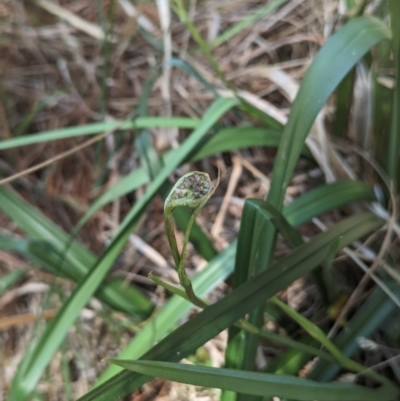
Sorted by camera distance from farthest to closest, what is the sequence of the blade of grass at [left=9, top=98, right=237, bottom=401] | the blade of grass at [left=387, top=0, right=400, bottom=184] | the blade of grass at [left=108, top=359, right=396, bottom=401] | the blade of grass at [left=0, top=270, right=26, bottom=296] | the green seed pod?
the blade of grass at [left=0, top=270, right=26, bottom=296], the blade of grass at [left=9, top=98, right=237, bottom=401], the blade of grass at [left=387, top=0, right=400, bottom=184], the blade of grass at [left=108, top=359, right=396, bottom=401], the green seed pod

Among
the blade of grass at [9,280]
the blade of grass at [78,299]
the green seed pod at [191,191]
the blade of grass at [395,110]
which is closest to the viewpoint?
the green seed pod at [191,191]

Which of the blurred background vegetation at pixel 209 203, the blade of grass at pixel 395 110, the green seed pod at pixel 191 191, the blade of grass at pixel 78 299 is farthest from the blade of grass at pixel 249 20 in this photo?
the green seed pod at pixel 191 191

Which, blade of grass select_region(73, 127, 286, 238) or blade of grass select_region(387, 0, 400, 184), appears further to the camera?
blade of grass select_region(73, 127, 286, 238)

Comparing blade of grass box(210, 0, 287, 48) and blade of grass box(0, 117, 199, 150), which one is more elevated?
blade of grass box(210, 0, 287, 48)

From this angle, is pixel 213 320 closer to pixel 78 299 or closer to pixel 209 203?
pixel 78 299

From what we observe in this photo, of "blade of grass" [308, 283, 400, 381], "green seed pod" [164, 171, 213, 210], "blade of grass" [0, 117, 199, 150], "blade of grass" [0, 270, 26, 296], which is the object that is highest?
"blade of grass" [0, 117, 199, 150]

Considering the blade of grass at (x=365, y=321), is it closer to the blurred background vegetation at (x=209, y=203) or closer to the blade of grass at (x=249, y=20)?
the blurred background vegetation at (x=209, y=203)

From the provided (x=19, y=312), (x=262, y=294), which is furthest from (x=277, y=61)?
(x=19, y=312)

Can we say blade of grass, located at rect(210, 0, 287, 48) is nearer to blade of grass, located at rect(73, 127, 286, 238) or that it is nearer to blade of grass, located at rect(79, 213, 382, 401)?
blade of grass, located at rect(73, 127, 286, 238)

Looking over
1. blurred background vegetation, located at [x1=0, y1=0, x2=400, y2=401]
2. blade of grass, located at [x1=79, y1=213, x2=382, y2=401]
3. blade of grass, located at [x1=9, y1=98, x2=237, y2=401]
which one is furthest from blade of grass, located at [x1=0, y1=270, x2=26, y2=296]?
blade of grass, located at [x1=79, y1=213, x2=382, y2=401]
